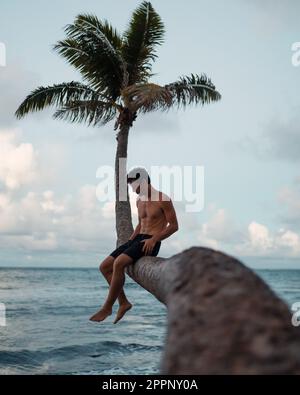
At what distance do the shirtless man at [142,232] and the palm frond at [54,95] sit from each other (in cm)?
729

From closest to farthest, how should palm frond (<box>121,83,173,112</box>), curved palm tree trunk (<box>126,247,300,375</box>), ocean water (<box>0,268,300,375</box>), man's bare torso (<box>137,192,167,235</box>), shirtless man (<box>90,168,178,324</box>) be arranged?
curved palm tree trunk (<box>126,247,300,375</box>)
shirtless man (<box>90,168,178,324</box>)
man's bare torso (<box>137,192,167,235</box>)
palm frond (<box>121,83,173,112</box>)
ocean water (<box>0,268,300,375</box>)

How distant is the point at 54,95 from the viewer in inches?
547

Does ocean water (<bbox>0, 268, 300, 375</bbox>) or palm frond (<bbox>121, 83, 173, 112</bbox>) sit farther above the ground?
palm frond (<bbox>121, 83, 173, 112</bbox>)

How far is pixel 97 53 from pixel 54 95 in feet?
5.86

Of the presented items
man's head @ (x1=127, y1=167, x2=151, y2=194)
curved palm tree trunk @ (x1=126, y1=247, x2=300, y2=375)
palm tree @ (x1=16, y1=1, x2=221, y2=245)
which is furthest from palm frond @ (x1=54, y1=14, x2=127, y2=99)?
curved palm tree trunk @ (x1=126, y1=247, x2=300, y2=375)

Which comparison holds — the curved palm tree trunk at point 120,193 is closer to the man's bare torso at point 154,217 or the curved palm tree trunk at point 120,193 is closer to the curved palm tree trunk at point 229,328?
the man's bare torso at point 154,217

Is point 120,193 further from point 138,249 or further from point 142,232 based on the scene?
point 138,249

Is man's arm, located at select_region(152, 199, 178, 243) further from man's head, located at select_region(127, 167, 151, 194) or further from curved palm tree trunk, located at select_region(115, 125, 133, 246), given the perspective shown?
curved palm tree trunk, located at select_region(115, 125, 133, 246)

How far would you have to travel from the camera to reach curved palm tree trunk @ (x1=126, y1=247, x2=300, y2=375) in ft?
5.69

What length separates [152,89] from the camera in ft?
35.0

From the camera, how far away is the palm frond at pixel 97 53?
13.8m

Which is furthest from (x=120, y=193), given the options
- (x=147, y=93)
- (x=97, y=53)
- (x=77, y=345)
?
(x=77, y=345)
